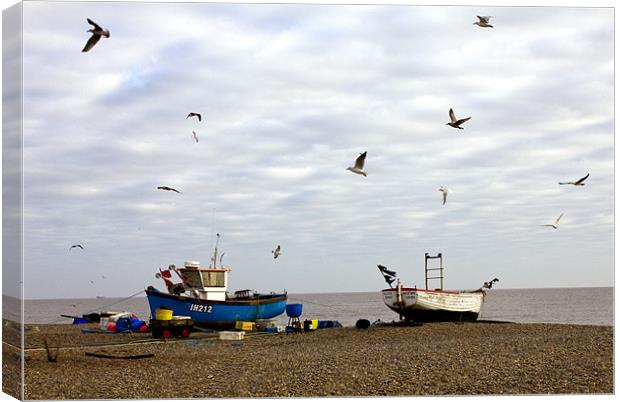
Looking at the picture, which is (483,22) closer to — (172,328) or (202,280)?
(172,328)

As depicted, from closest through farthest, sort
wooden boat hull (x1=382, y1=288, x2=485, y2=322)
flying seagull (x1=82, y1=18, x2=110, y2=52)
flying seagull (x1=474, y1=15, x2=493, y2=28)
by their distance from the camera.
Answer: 1. flying seagull (x1=82, y1=18, x2=110, y2=52)
2. flying seagull (x1=474, y1=15, x2=493, y2=28)
3. wooden boat hull (x1=382, y1=288, x2=485, y2=322)

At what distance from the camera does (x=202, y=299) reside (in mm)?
33094

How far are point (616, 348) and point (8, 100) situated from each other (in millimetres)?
11059

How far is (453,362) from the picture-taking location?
16.0 metres

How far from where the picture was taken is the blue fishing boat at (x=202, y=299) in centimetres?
3253

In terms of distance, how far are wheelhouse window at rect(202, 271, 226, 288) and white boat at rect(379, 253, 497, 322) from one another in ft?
23.0

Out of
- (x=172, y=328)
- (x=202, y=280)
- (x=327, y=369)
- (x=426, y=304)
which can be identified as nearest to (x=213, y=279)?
(x=202, y=280)

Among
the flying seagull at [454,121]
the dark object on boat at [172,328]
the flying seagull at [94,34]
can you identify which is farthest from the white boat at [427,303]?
the flying seagull at [94,34]

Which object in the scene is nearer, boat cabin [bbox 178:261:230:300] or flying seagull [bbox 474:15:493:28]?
flying seagull [bbox 474:15:493:28]

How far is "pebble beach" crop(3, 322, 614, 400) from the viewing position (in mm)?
12914

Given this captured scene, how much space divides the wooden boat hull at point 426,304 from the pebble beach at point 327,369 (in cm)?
1028

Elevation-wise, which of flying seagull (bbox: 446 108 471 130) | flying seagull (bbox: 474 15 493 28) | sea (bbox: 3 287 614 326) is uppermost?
flying seagull (bbox: 474 15 493 28)

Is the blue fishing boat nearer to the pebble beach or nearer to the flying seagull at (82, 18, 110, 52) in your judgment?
the pebble beach

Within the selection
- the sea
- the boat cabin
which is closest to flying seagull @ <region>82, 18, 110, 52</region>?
the sea
